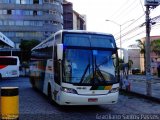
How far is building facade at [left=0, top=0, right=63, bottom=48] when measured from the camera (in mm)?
96875

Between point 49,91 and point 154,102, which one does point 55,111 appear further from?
point 154,102

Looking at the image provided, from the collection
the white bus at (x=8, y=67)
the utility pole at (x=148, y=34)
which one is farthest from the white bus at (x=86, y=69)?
the white bus at (x=8, y=67)

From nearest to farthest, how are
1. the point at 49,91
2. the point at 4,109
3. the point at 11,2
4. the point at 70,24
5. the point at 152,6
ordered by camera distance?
the point at 4,109 → the point at 49,91 → the point at 152,6 → the point at 11,2 → the point at 70,24

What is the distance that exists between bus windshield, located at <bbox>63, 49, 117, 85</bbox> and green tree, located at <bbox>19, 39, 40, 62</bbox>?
71.7 metres

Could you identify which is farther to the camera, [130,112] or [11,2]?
[11,2]

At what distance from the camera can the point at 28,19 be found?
9819 cm

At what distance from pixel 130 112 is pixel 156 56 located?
282 feet

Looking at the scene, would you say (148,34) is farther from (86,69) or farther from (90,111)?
(90,111)

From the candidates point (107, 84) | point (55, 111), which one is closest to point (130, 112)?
point (107, 84)

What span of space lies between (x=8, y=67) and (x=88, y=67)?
3394cm

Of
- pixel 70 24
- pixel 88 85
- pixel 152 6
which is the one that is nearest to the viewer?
pixel 88 85

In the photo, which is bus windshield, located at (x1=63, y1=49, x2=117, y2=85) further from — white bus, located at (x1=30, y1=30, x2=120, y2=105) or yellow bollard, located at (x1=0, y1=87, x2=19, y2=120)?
yellow bollard, located at (x1=0, y1=87, x2=19, y2=120)

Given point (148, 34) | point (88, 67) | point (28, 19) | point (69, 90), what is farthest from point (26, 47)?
point (69, 90)

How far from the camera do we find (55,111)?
51.6 feet
